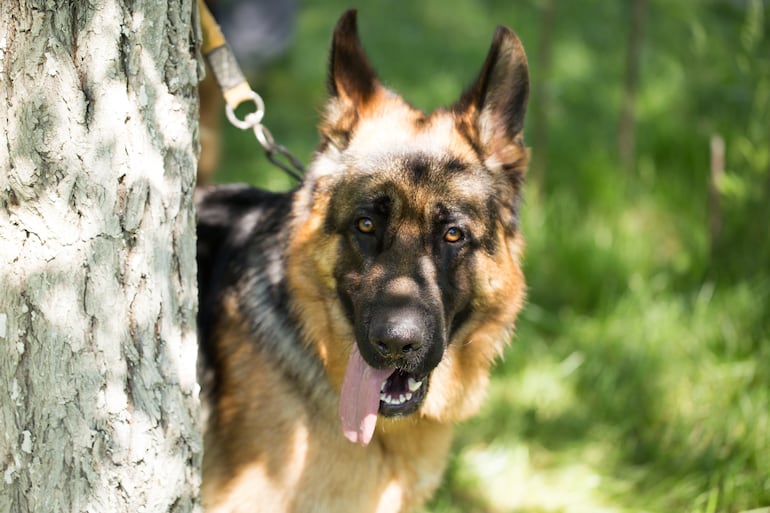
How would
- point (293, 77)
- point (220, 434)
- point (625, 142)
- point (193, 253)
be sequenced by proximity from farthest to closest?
point (293, 77)
point (625, 142)
point (220, 434)
point (193, 253)

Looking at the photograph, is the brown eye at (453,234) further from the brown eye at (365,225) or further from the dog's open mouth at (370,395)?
the dog's open mouth at (370,395)

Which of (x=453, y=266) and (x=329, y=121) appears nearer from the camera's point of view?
(x=453, y=266)

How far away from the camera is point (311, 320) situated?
2.90 metres

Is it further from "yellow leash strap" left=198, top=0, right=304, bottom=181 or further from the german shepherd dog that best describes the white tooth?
"yellow leash strap" left=198, top=0, right=304, bottom=181

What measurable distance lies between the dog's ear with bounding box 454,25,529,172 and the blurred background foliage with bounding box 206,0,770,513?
1.67 meters

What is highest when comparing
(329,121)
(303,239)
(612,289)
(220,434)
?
(612,289)

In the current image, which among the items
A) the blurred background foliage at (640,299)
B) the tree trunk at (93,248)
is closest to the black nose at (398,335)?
the tree trunk at (93,248)

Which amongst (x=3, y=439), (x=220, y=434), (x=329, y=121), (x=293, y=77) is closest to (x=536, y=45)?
(x=293, y=77)

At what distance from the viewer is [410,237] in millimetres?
2711

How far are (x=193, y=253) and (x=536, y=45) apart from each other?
6.50m

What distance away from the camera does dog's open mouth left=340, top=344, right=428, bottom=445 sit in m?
2.63

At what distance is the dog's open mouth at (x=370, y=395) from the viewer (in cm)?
263

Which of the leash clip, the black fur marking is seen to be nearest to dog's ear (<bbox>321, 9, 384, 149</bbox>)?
the leash clip

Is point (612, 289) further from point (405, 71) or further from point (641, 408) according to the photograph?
point (405, 71)
